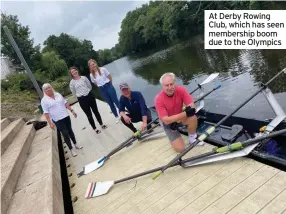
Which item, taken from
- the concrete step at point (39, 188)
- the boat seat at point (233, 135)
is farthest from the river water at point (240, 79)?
the concrete step at point (39, 188)

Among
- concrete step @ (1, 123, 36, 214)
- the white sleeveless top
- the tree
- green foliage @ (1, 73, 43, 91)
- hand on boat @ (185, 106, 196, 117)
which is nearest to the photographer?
concrete step @ (1, 123, 36, 214)

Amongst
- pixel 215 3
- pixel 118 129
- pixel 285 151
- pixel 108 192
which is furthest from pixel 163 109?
pixel 215 3

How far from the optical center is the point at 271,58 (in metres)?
11.5

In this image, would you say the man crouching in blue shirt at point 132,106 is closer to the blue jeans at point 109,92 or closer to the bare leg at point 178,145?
the bare leg at point 178,145

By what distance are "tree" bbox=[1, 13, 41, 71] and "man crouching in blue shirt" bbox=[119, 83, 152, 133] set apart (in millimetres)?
22130

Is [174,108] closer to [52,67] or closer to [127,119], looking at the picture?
[127,119]

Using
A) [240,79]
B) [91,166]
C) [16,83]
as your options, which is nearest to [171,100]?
Result: [91,166]

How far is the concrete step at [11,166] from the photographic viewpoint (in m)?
3.62

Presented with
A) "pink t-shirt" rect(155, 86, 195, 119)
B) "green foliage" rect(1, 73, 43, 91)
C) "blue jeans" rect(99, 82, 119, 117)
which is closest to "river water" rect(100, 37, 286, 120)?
"pink t-shirt" rect(155, 86, 195, 119)

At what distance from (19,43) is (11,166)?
81.7ft

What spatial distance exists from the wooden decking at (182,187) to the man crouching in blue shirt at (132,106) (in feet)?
1.87

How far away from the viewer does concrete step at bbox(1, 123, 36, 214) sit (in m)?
3.62

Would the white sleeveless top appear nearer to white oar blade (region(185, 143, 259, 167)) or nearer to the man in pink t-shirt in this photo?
the man in pink t-shirt

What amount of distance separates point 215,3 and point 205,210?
4285 centimetres
